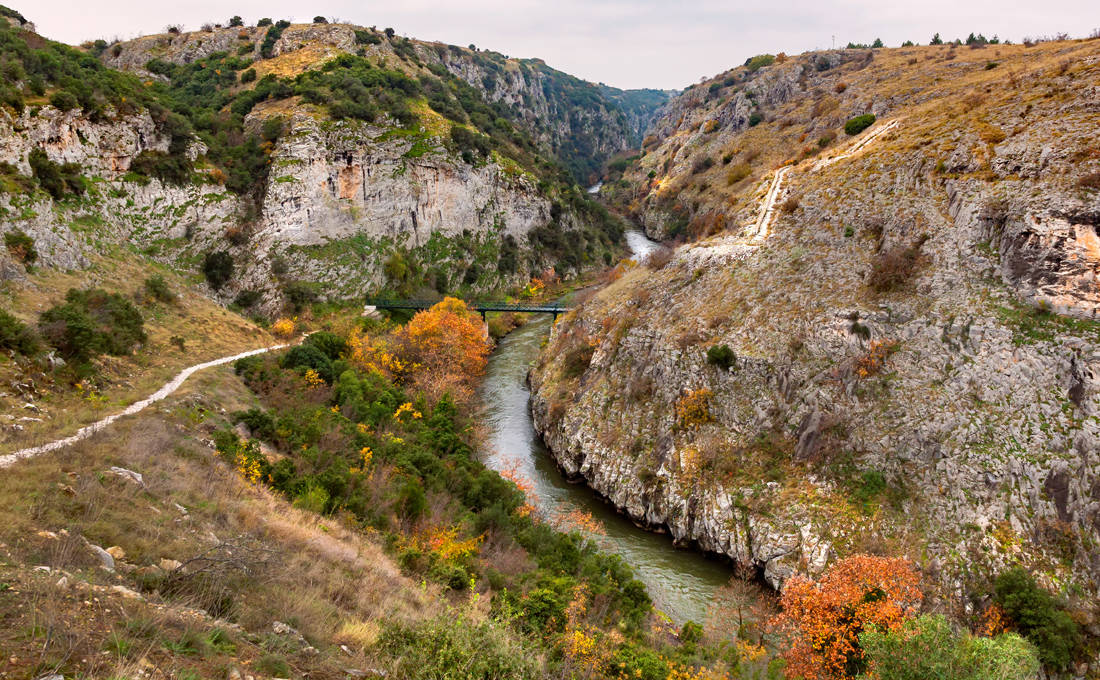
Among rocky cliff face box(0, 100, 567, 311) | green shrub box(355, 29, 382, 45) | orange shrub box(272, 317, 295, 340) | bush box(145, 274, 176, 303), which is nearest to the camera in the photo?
bush box(145, 274, 176, 303)

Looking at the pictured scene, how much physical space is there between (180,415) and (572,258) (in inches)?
2740

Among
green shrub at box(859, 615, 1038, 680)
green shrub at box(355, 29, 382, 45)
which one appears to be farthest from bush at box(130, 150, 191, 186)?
green shrub at box(859, 615, 1038, 680)

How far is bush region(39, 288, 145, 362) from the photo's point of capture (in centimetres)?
2056

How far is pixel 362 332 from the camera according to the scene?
167 feet

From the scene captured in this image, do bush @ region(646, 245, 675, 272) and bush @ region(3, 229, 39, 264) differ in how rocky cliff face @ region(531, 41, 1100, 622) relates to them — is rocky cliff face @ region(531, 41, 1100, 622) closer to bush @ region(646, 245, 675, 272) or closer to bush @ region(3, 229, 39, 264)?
bush @ region(646, 245, 675, 272)

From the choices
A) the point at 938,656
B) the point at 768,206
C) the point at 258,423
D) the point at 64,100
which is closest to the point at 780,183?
the point at 768,206

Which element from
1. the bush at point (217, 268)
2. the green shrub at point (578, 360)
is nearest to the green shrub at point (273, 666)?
the green shrub at point (578, 360)

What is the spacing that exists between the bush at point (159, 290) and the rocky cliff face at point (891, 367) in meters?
26.3

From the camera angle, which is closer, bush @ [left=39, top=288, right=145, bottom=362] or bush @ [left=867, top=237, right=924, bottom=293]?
bush @ [left=39, top=288, right=145, bottom=362]

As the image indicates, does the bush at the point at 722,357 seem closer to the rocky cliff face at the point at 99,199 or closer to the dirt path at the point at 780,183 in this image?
the dirt path at the point at 780,183

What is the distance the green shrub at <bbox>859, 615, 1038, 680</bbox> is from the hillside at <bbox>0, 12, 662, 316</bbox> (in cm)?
4089

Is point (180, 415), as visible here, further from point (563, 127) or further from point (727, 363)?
point (563, 127)

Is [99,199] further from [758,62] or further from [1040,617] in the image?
[758,62]

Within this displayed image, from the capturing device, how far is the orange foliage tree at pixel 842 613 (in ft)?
54.0
